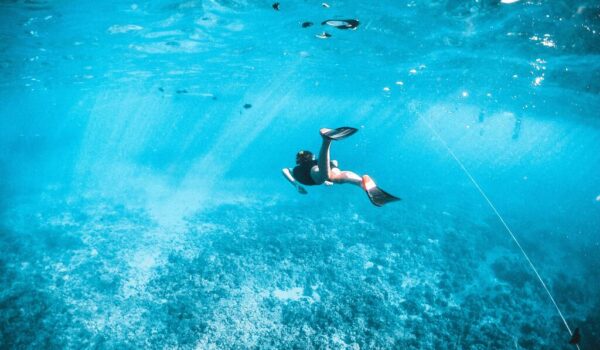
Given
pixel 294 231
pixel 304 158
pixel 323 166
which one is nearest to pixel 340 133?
pixel 323 166

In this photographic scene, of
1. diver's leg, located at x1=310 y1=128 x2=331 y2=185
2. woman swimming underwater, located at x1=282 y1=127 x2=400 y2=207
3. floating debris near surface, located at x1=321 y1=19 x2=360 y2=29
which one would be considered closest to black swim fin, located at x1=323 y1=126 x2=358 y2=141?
woman swimming underwater, located at x1=282 y1=127 x2=400 y2=207

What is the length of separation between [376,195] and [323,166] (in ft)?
3.65

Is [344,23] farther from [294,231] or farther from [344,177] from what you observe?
[294,231]

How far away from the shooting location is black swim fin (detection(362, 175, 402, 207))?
4949 mm

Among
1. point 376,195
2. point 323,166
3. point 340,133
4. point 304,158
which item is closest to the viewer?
point 340,133

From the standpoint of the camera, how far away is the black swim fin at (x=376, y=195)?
16.2ft

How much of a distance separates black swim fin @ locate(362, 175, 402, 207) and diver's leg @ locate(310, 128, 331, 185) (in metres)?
0.75

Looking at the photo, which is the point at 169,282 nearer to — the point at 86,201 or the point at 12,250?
the point at 12,250

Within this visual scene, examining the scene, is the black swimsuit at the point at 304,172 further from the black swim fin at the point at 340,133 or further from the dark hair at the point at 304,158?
the black swim fin at the point at 340,133

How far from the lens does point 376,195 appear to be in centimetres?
511

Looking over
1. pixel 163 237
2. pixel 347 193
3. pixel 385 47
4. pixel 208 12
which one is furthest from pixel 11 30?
pixel 347 193

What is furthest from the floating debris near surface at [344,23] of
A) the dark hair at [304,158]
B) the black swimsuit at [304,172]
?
the black swimsuit at [304,172]

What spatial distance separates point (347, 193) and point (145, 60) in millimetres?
19137

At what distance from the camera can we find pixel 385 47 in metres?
18.0
